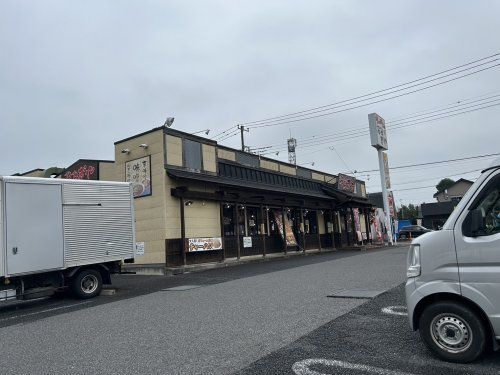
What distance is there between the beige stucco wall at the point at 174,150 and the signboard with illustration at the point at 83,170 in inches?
226

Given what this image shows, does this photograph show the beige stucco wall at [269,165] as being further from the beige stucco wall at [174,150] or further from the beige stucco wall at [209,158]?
the beige stucco wall at [174,150]

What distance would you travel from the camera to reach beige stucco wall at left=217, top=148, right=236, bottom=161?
71.3ft

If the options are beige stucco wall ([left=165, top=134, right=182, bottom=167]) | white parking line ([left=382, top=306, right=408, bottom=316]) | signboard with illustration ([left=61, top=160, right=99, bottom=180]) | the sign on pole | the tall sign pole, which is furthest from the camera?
the sign on pole

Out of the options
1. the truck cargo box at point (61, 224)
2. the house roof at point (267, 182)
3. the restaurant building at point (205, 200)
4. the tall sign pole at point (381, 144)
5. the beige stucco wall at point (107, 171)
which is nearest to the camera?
the truck cargo box at point (61, 224)

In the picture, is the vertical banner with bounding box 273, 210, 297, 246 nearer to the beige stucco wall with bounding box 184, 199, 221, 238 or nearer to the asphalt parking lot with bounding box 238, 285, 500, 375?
the beige stucco wall with bounding box 184, 199, 221, 238

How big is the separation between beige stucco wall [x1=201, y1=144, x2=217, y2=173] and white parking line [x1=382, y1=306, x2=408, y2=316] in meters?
13.7

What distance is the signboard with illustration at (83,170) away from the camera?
2195 cm

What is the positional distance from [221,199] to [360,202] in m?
16.1

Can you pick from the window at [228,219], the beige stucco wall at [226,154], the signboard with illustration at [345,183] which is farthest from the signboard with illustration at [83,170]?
the signboard with illustration at [345,183]

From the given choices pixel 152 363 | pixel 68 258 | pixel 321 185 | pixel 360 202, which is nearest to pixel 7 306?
pixel 68 258

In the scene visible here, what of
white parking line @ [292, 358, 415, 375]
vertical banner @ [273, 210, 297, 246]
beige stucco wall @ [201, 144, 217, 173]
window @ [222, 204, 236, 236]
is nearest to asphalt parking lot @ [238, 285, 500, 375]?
white parking line @ [292, 358, 415, 375]

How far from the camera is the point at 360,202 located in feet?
107

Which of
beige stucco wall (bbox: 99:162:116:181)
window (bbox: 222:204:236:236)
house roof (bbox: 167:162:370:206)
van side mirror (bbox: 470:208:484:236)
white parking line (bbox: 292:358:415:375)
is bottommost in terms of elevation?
white parking line (bbox: 292:358:415:375)

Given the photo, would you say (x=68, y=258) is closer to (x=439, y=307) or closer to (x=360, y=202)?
(x=439, y=307)
